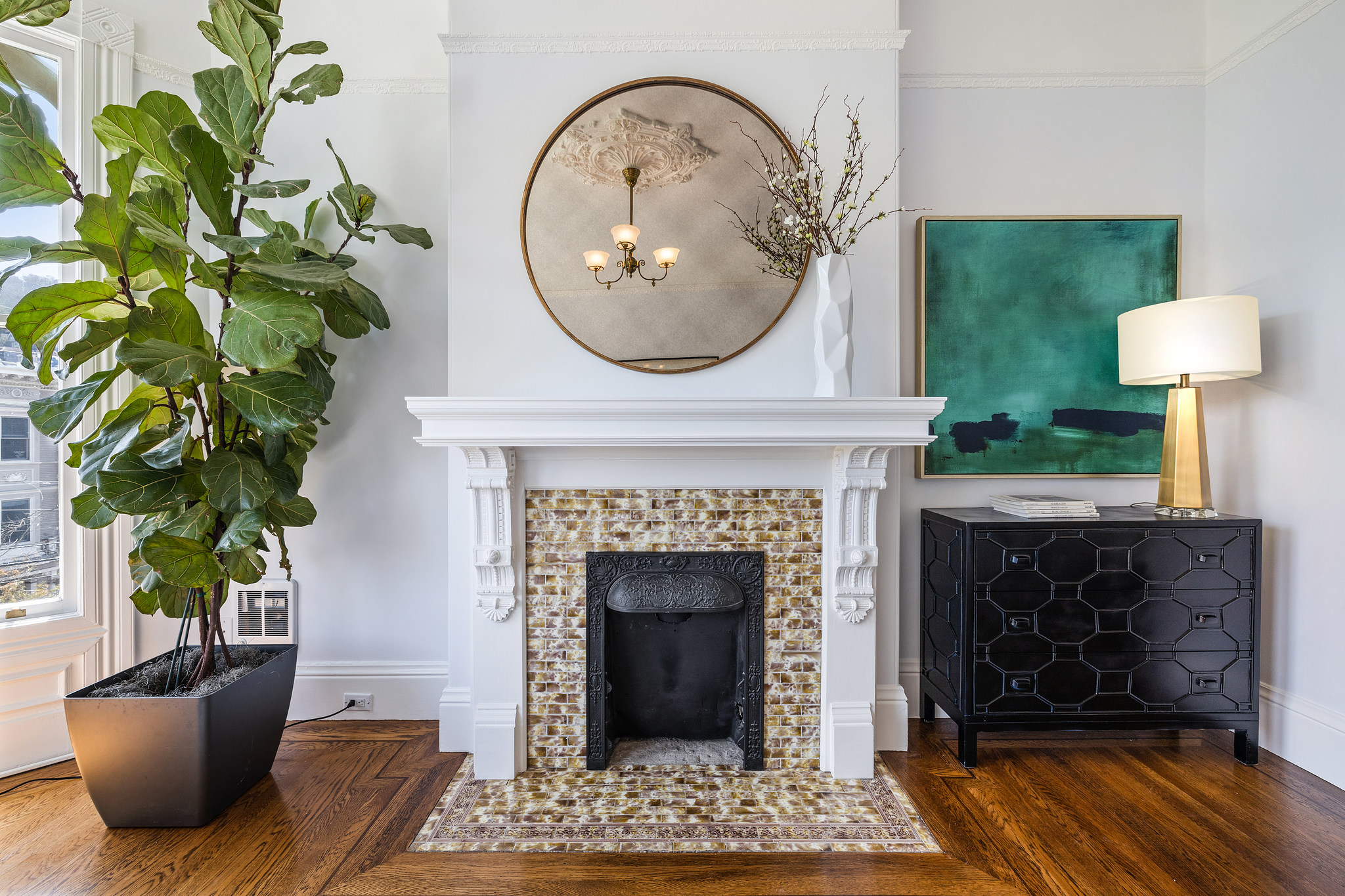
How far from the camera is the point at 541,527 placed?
210 cm

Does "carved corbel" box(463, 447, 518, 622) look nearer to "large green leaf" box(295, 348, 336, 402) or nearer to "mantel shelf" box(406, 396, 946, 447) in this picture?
"mantel shelf" box(406, 396, 946, 447)

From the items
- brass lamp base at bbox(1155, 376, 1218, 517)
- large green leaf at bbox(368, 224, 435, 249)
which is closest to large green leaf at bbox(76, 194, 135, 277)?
large green leaf at bbox(368, 224, 435, 249)

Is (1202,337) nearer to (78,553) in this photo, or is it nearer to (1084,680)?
(1084,680)

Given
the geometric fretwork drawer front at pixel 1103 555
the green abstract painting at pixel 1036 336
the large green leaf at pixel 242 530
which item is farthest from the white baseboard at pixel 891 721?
the large green leaf at pixel 242 530

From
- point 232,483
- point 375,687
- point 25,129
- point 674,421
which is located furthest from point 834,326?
point 25,129

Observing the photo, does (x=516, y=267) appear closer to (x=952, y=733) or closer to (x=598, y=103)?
(x=598, y=103)

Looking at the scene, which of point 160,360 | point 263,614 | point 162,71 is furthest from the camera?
point 263,614

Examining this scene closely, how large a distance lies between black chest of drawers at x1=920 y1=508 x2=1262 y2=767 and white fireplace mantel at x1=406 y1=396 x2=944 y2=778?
1.19ft

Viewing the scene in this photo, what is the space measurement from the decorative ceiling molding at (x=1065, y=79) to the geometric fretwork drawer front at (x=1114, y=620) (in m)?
1.96

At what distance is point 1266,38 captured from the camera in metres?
2.19

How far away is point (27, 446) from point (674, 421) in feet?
7.47

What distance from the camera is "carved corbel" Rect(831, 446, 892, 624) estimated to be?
1.99 m

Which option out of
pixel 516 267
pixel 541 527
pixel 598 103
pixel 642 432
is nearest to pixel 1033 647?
pixel 642 432

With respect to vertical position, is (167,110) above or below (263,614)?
above
